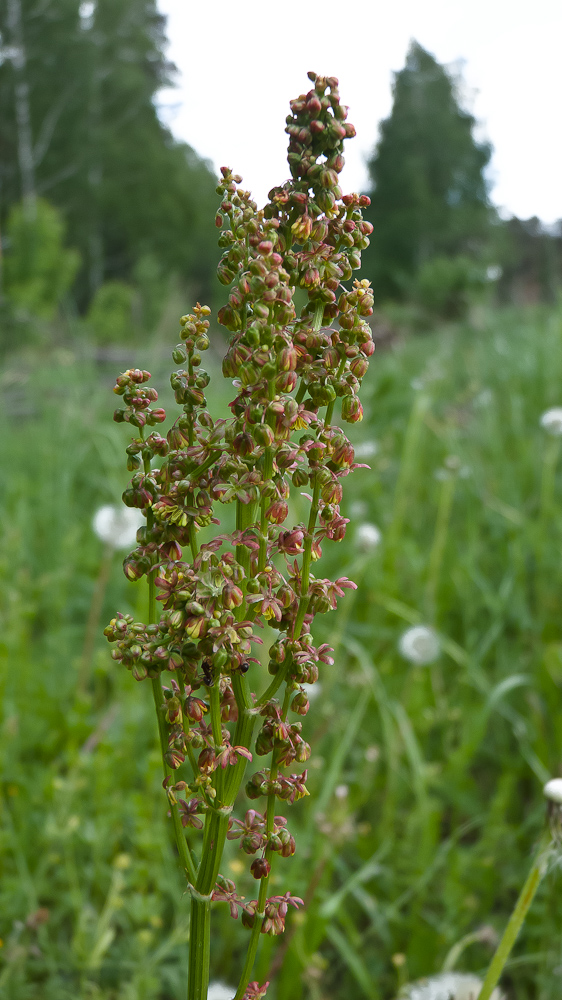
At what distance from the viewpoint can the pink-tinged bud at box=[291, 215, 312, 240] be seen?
585mm

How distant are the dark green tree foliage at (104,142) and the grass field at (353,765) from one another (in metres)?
21.8

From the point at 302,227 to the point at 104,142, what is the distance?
89.7 feet

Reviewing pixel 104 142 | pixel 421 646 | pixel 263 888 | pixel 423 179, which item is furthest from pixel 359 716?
pixel 423 179

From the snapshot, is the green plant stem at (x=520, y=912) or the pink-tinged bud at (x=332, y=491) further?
the green plant stem at (x=520, y=912)

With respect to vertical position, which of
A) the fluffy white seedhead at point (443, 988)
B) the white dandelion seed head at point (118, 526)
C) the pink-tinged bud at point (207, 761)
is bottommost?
the fluffy white seedhead at point (443, 988)

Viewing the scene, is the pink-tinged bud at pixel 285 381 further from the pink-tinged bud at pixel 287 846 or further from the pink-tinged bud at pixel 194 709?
the pink-tinged bud at pixel 287 846

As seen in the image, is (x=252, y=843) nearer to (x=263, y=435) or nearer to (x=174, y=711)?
(x=174, y=711)

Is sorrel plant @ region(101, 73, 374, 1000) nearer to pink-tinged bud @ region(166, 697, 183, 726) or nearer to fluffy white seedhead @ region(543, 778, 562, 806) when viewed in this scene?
pink-tinged bud @ region(166, 697, 183, 726)

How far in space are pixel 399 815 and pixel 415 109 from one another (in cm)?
3244

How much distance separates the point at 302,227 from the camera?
585 mm

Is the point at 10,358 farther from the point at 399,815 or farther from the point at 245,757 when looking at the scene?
the point at 245,757

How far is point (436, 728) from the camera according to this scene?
219 centimetres

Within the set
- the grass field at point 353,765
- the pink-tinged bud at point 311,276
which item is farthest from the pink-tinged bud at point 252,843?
the grass field at point 353,765

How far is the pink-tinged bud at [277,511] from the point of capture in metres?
0.60
